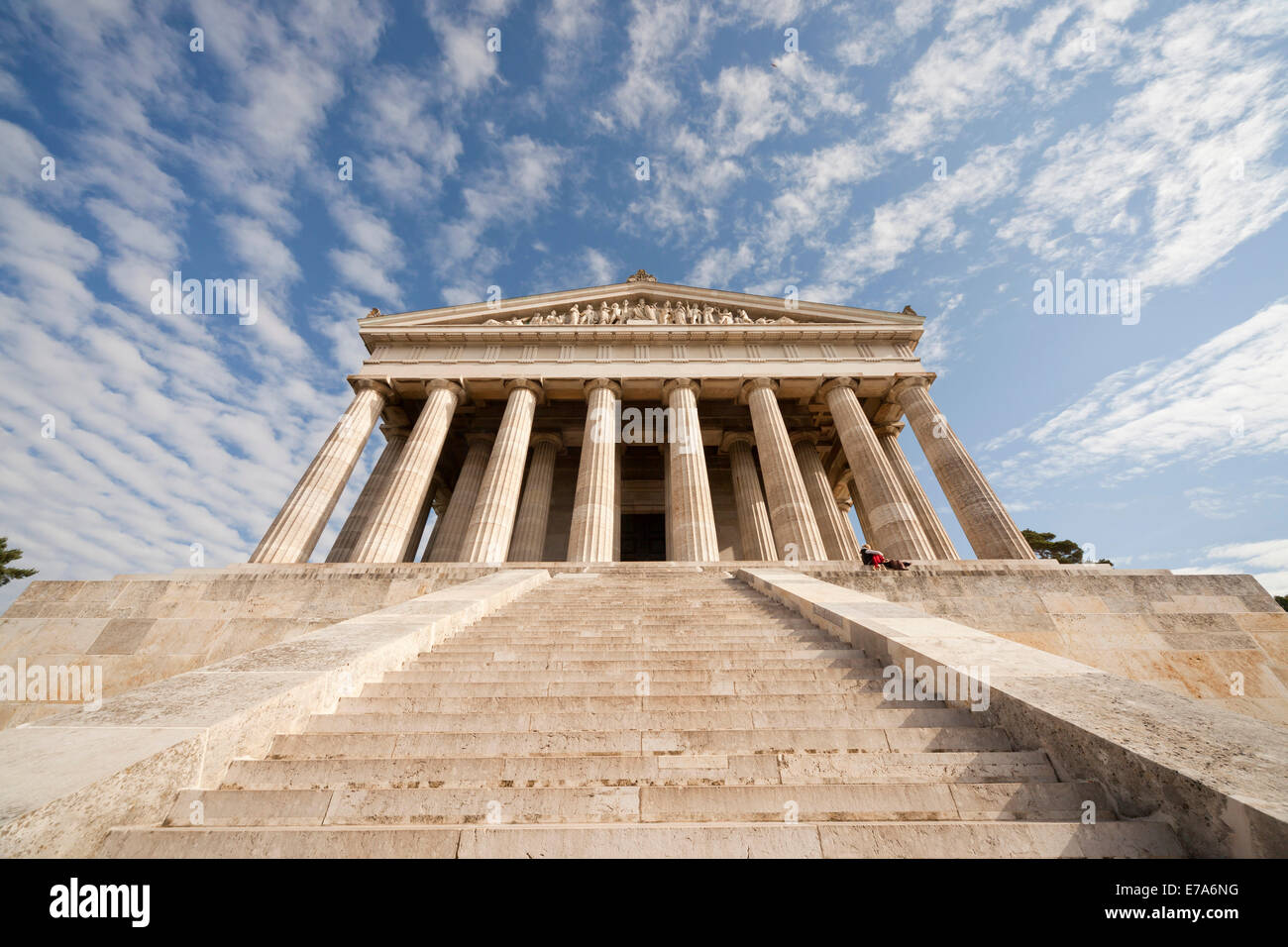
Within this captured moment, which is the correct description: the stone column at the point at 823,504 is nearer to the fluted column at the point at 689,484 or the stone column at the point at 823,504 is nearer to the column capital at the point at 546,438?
the fluted column at the point at 689,484

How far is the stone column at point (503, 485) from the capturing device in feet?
50.0

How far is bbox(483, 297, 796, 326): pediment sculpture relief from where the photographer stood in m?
21.0

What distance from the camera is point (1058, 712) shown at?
11.0ft

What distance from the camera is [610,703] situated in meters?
4.49

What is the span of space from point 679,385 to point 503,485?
7.77 metres

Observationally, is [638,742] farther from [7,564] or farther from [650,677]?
[7,564]

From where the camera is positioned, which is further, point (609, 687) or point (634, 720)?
point (609, 687)

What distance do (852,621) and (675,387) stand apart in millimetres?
14300

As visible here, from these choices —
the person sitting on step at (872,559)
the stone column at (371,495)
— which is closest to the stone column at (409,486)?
the stone column at (371,495)

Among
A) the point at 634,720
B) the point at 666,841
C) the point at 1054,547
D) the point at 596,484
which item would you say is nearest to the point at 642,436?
the point at 596,484

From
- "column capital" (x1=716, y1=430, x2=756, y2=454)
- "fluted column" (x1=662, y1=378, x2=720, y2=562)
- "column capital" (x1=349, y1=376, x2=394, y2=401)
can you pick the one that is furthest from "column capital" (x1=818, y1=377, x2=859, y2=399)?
"column capital" (x1=349, y1=376, x2=394, y2=401)

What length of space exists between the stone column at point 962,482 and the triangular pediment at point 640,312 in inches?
157

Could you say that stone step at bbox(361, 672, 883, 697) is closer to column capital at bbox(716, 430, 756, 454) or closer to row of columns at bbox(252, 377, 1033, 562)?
row of columns at bbox(252, 377, 1033, 562)

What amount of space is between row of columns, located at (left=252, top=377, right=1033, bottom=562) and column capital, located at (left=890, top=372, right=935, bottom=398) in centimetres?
5
